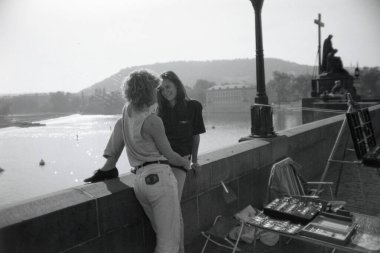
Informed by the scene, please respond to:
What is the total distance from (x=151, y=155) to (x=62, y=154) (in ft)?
273

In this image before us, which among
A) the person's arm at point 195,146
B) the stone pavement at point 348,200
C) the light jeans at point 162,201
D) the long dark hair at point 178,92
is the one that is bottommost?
the stone pavement at point 348,200

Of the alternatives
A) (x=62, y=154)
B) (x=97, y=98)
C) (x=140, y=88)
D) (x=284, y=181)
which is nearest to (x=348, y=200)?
(x=284, y=181)

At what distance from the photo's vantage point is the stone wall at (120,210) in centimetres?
207

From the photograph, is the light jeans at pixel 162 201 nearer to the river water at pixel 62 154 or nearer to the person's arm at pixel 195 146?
the person's arm at pixel 195 146

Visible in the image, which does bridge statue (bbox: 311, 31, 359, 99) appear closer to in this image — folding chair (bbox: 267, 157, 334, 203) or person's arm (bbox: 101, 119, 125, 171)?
folding chair (bbox: 267, 157, 334, 203)

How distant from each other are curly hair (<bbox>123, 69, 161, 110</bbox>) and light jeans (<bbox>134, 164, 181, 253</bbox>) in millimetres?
437

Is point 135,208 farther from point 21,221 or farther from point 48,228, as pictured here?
point 21,221

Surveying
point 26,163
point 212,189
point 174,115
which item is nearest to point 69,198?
point 174,115

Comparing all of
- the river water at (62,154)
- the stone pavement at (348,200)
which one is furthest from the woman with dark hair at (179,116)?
the river water at (62,154)

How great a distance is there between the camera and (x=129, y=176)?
3.02 meters

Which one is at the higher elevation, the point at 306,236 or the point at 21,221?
the point at 21,221

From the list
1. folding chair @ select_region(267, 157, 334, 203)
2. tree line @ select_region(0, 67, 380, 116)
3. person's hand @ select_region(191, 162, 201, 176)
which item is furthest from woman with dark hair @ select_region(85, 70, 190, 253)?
folding chair @ select_region(267, 157, 334, 203)

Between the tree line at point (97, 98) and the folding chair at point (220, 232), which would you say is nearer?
the folding chair at point (220, 232)

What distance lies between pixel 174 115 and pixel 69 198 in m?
1.01
